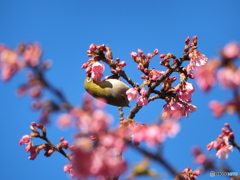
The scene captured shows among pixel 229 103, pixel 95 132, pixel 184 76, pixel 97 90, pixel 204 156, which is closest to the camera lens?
pixel 229 103

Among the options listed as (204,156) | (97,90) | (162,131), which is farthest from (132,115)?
(162,131)

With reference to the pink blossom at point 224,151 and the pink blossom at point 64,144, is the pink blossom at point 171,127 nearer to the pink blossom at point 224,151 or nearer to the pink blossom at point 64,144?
the pink blossom at point 224,151

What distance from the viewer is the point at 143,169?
1.87m

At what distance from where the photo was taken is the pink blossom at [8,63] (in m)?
1.82

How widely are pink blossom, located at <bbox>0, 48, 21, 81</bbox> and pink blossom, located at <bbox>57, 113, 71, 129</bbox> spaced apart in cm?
40

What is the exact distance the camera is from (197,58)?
411cm

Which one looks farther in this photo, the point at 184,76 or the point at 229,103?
the point at 184,76

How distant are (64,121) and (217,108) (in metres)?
0.92

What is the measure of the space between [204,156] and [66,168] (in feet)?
A: 7.91

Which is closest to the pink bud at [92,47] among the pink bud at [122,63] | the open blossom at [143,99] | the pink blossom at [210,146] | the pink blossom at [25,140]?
the pink bud at [122,63]

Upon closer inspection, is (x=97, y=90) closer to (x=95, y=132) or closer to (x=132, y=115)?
(x=132, y=115)

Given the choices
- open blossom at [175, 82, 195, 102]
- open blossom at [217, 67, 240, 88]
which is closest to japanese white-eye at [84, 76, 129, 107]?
open blossom at [175, 82, 195, 102]

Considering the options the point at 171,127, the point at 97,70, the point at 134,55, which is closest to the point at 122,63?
the point at 134,55

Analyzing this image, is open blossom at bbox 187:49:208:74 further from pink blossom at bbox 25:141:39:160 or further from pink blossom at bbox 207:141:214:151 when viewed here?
pink blossom at bbox 25:141:39:160
